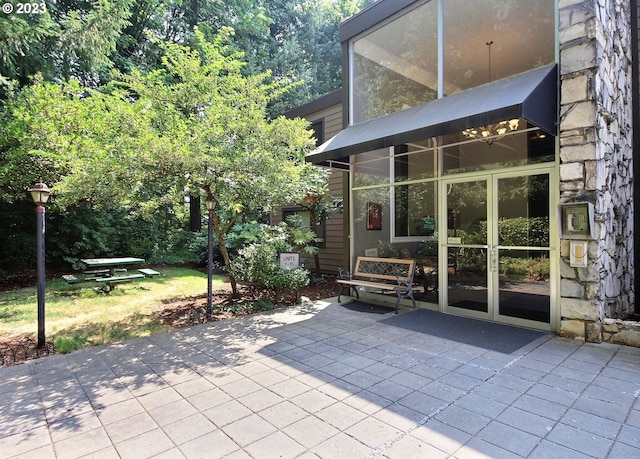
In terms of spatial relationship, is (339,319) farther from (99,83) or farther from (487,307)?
(99,83)

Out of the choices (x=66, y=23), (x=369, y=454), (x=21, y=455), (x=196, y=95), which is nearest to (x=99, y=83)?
(x=66, y=23)

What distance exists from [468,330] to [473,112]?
2953 mm

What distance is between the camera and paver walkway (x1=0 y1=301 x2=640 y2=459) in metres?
2.40

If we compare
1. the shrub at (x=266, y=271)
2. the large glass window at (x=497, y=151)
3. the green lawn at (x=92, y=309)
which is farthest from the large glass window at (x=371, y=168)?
the green lawn at (x=92, y=309)

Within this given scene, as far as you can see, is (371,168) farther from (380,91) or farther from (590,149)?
(590,149)

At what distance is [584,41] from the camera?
4289 millimetres

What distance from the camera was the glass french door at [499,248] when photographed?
487 cm

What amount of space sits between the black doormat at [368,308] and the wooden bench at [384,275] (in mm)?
277

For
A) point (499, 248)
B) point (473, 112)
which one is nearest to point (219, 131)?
point (473, 112)

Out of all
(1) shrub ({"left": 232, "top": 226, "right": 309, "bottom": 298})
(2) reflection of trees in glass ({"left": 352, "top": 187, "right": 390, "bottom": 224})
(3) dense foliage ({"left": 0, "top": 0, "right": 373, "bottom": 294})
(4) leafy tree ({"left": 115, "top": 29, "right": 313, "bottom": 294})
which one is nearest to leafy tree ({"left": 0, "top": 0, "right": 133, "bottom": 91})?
(3) dense foliage ({"left": 0, "top": 0, "right": 373, "bottom": 294})

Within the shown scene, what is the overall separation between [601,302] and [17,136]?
10.6 metres

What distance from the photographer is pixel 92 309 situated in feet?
21.2

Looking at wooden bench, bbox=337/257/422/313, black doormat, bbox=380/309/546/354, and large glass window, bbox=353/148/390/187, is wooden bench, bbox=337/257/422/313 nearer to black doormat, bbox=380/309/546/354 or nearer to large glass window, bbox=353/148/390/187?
black doormat, bbox=380/309/546/354
